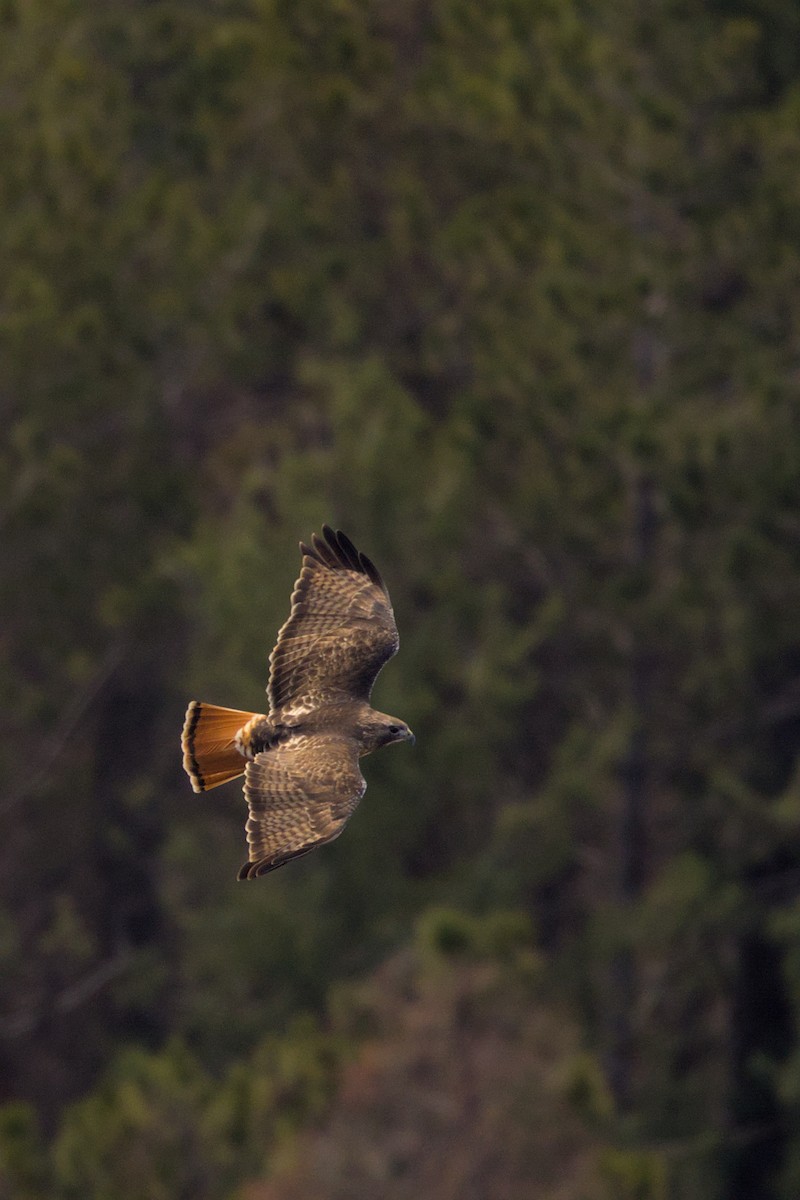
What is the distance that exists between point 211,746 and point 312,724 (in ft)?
1.24

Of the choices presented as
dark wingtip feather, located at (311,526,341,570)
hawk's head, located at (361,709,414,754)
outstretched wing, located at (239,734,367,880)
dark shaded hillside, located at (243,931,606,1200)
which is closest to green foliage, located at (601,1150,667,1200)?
dark shaded hillside, located at (243,931,606,1200)

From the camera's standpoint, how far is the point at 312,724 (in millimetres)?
10531

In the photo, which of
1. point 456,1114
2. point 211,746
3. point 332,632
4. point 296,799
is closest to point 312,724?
point 211,746

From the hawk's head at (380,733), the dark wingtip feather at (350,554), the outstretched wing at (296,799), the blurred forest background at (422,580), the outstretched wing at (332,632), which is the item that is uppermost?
the blurred forest background at (422,580)

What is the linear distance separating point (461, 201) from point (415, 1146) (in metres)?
10.5

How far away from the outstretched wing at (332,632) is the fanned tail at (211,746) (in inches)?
10.7

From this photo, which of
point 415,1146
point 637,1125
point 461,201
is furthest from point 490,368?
point 415,1146

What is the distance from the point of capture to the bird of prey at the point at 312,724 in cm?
980

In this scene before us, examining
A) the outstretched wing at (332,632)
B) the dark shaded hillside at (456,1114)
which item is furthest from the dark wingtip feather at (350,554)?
the dark shaded hillside at (456,1114)

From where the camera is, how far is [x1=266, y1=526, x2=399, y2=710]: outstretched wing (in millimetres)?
10781

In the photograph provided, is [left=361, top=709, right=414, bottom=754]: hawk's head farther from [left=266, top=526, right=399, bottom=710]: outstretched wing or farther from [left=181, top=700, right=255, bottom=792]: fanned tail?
[left=181, top=700, right=255, bottom=792]: fanned tail

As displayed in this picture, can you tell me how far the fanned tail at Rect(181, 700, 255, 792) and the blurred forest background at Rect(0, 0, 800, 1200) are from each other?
6385mm

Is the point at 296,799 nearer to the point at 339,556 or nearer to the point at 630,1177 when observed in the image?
the point at 339,556

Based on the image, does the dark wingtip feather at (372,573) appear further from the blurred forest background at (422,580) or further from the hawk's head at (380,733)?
the blurred forest background at (422,580)
